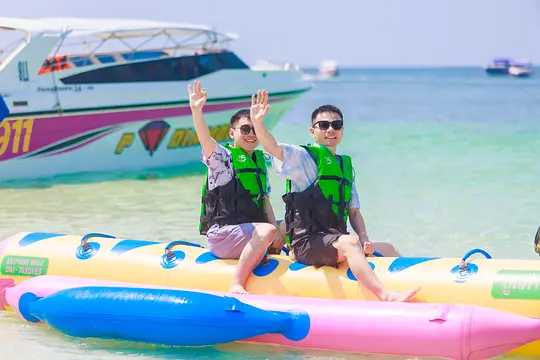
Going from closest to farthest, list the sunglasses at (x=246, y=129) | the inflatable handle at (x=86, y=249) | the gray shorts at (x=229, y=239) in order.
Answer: the gray shorts at (x=229, y=239) < the sunglasses at (x=246, y=129) < the inflatable handle at (x=86, y=249)

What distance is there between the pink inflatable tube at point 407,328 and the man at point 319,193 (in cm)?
27

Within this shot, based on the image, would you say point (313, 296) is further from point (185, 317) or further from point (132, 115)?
point (132, 115)

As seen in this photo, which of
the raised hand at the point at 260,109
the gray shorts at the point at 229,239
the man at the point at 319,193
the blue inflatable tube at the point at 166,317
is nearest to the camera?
the blue inflatable tube at the point at 166,317

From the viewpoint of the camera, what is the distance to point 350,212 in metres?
4.64

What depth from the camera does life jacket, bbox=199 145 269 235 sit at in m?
4.67

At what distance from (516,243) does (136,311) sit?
356 cm

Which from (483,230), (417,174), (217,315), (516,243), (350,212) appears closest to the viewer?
(217,315)

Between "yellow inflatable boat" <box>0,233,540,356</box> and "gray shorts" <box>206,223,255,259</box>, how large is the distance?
40 millimetres

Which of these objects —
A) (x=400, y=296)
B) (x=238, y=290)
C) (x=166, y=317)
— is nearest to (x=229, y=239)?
(x=238, y=290)

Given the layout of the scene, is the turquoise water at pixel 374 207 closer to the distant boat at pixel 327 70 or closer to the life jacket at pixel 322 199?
the life jacket at pixel 322 199

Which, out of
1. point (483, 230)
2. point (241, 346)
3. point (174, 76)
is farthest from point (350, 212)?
point (174, 76)

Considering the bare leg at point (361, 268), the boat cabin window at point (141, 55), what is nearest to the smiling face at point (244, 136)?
the bare leg at point (361, 268)

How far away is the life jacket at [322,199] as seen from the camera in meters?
4.48

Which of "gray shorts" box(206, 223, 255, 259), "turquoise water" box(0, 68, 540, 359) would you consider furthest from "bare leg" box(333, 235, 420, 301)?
"gray shorts" box(206, 223, 255, 259)
